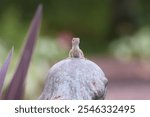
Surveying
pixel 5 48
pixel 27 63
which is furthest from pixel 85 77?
pixel 5 48

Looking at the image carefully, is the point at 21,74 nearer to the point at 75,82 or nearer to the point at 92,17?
the point at 75,82

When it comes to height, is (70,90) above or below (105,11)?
below

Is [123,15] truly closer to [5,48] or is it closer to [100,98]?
[5,48]

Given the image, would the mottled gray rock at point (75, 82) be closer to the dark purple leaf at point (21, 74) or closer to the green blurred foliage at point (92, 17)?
the dark purple leaf at point (21, 74)

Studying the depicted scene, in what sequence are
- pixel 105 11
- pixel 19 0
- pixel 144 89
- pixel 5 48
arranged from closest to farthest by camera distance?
pixel 5 48 → pixel 144 89 → pixel 19 0 → pixel 105 11

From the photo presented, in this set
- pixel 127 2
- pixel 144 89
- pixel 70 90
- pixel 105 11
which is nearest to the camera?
pixel 70 90

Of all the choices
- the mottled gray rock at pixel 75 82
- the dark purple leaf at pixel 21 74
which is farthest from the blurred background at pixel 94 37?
the mottled gray rock at pixel 75 82

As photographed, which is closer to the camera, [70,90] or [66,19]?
[70,90]
